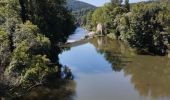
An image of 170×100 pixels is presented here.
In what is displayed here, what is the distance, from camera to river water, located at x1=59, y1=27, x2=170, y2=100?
32.5m

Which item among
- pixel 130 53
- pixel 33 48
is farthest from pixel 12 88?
pixel 130 53

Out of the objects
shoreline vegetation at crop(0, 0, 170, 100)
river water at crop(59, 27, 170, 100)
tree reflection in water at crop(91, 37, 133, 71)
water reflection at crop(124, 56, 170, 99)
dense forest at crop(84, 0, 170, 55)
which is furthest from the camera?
dense forest at crop(84, 0, 170, 55)

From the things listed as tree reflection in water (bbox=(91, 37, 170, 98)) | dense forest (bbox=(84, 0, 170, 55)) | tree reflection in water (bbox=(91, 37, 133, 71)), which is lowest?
tree reflection in water (bbox=(91, 37, 133, 71))

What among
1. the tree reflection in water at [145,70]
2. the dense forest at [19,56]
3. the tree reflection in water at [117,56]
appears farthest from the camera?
the tree reflection in water at [117,56]

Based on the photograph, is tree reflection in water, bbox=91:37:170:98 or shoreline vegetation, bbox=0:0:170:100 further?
tree reflection in water, bbox=91:37:170:98

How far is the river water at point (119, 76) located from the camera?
107 feet

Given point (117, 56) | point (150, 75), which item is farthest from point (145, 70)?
point (117, 56)

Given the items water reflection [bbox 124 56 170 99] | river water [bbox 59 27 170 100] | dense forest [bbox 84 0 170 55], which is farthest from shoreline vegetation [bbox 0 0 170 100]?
water reflection [bbox 124 56 170 99]

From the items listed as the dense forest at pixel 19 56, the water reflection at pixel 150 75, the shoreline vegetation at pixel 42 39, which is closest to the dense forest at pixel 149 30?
the shoreline vegetation at pixel 42 39

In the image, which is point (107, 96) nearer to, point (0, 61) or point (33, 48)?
point (33, 48)

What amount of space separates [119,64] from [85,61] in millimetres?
5902

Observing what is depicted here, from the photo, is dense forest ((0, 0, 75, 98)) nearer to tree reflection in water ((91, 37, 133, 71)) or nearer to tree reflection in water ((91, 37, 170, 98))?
tree reflection in water ((91, 37, 170, 98))

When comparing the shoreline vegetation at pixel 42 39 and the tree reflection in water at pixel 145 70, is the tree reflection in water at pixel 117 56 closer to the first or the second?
the tree reflection in water at pixel 145 70

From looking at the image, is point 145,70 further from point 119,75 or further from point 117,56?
point 117,56
